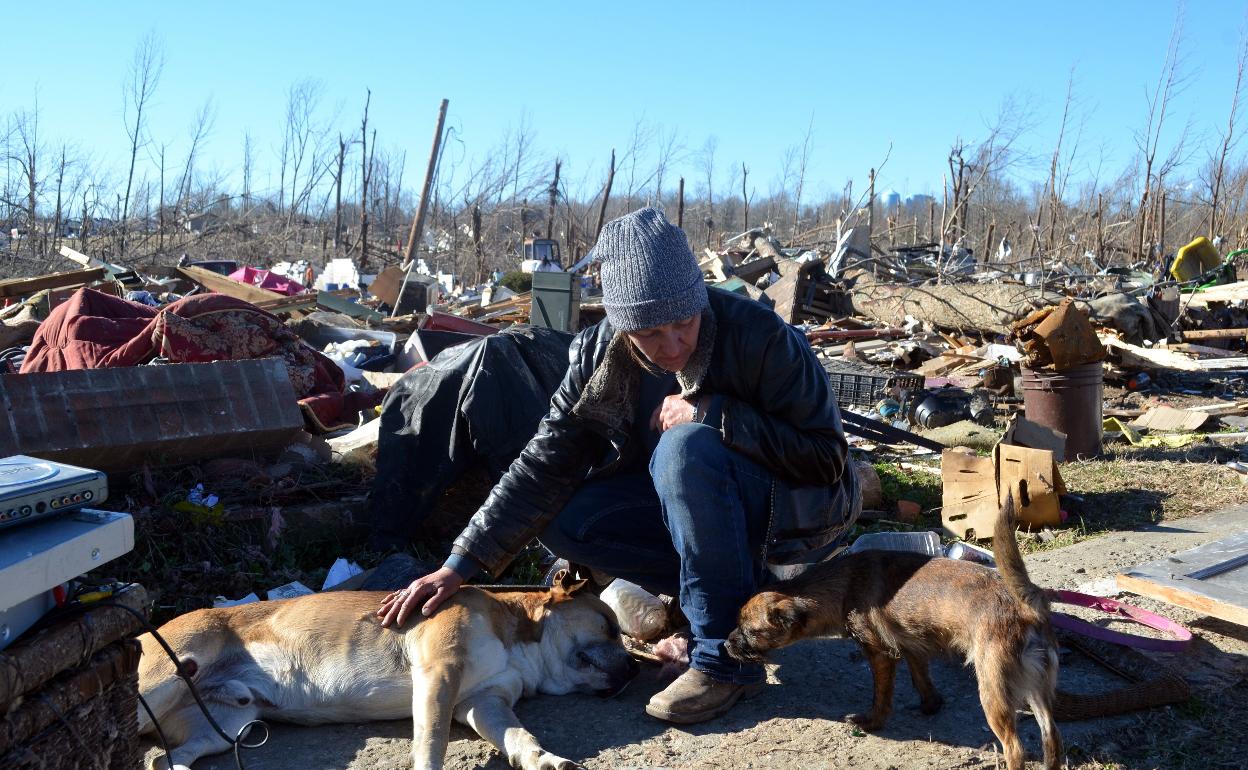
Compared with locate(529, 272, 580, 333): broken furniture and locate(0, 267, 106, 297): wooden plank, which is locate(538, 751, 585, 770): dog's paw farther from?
locate(0, 267, 106, 297): wooden plank

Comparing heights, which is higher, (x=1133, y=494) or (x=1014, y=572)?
(x=1014, y=572)

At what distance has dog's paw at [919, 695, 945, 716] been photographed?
303cm

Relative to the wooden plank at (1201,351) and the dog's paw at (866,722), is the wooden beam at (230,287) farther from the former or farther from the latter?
the wooden plank at (1201,351)

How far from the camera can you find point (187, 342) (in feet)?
20.4

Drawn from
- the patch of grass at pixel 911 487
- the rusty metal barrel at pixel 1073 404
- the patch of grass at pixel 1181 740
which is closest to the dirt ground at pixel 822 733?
the patch of grass at pixel 1181 740

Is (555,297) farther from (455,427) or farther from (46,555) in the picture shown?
(46,555)

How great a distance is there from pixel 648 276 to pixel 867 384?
6.95m

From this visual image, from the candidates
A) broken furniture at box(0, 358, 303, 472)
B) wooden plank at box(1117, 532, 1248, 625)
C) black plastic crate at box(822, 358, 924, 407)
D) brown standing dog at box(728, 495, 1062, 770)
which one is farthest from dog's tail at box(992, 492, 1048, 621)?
black plastic crate at box(822, 358, 924, 407)

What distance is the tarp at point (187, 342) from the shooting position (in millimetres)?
6176

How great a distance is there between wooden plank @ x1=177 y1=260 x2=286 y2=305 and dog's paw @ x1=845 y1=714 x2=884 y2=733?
10.2m

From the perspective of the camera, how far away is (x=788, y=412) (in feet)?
9.59

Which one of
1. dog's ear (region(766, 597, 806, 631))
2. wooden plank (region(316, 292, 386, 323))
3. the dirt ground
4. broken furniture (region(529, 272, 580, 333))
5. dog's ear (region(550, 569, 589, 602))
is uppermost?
broken furniture (region(529, 272, 580, 333))

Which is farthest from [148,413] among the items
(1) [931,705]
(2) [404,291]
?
(2) [404,291]

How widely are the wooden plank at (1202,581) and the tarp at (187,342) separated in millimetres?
4694
